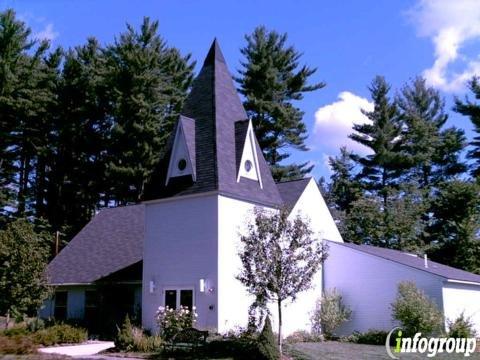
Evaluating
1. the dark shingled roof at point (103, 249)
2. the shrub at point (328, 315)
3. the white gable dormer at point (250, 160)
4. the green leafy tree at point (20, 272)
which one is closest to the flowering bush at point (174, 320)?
the green leafy tree at point (20, 272)

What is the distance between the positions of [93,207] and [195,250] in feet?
89.1

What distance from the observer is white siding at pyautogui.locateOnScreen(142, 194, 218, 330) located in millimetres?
21422

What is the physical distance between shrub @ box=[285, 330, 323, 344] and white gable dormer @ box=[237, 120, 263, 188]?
22.0 ft

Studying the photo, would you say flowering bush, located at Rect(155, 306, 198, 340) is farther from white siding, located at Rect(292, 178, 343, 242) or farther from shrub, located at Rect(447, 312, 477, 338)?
shrub, located at Rect(447, 312, 477, 338)

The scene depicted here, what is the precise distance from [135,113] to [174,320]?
25.8m

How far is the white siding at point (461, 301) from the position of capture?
79.5 ft

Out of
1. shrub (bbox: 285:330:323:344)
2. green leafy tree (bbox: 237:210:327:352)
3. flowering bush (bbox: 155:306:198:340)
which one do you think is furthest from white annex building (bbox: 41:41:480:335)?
green leafy tree (bbox: 237:210:327:352)

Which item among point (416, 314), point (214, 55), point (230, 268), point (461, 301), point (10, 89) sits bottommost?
point (416, 314)

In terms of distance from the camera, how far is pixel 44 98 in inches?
1724

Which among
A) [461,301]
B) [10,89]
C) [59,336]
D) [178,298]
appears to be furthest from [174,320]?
[10,89]

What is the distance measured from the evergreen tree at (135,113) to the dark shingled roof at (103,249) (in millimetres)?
9279

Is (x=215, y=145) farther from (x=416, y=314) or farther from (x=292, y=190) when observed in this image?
(x=416, y=314)

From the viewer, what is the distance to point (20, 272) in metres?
22.7

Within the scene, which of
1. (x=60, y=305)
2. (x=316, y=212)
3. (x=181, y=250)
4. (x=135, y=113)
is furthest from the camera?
(x=135, y=113)
